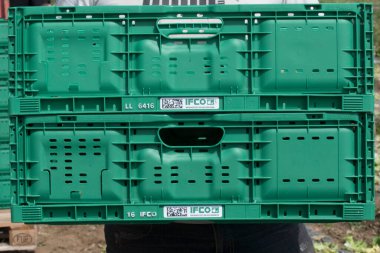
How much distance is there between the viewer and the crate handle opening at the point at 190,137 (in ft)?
9.10

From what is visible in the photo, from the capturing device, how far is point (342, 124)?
2582 mm

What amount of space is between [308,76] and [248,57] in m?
0.23

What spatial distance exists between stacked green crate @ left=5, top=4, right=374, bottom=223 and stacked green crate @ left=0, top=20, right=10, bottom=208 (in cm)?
342

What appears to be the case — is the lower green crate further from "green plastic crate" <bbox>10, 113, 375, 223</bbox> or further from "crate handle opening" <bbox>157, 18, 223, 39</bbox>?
"crate handle opening" <bbox>157, 18, 223, 39</bbox>

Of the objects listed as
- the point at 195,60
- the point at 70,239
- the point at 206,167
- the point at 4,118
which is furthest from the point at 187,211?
the point at 70,239

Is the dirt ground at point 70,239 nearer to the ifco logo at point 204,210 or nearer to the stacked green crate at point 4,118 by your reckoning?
the stacked green crate at point 4,118

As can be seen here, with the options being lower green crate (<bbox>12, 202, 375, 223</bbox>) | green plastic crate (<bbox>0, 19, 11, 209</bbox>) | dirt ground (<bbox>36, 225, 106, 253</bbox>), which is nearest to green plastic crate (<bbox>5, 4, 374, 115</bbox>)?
lower green crate (<bbox>12, 202, 375, 223</bbox>)

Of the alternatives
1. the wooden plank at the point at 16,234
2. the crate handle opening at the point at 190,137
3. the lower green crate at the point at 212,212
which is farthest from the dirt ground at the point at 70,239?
the lower green crate at the point at 212,212

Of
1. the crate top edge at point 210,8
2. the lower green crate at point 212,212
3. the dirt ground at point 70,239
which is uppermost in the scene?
the crate top edge at point 210,8

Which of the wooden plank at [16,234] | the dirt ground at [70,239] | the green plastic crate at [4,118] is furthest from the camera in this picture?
the dirt ground at [70,239]

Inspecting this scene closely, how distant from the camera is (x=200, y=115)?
2572 millimetres

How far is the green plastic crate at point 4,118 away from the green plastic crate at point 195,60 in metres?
3.41

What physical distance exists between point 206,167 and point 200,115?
196 mm

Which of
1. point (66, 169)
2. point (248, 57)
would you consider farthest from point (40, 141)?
point (248, 57)
